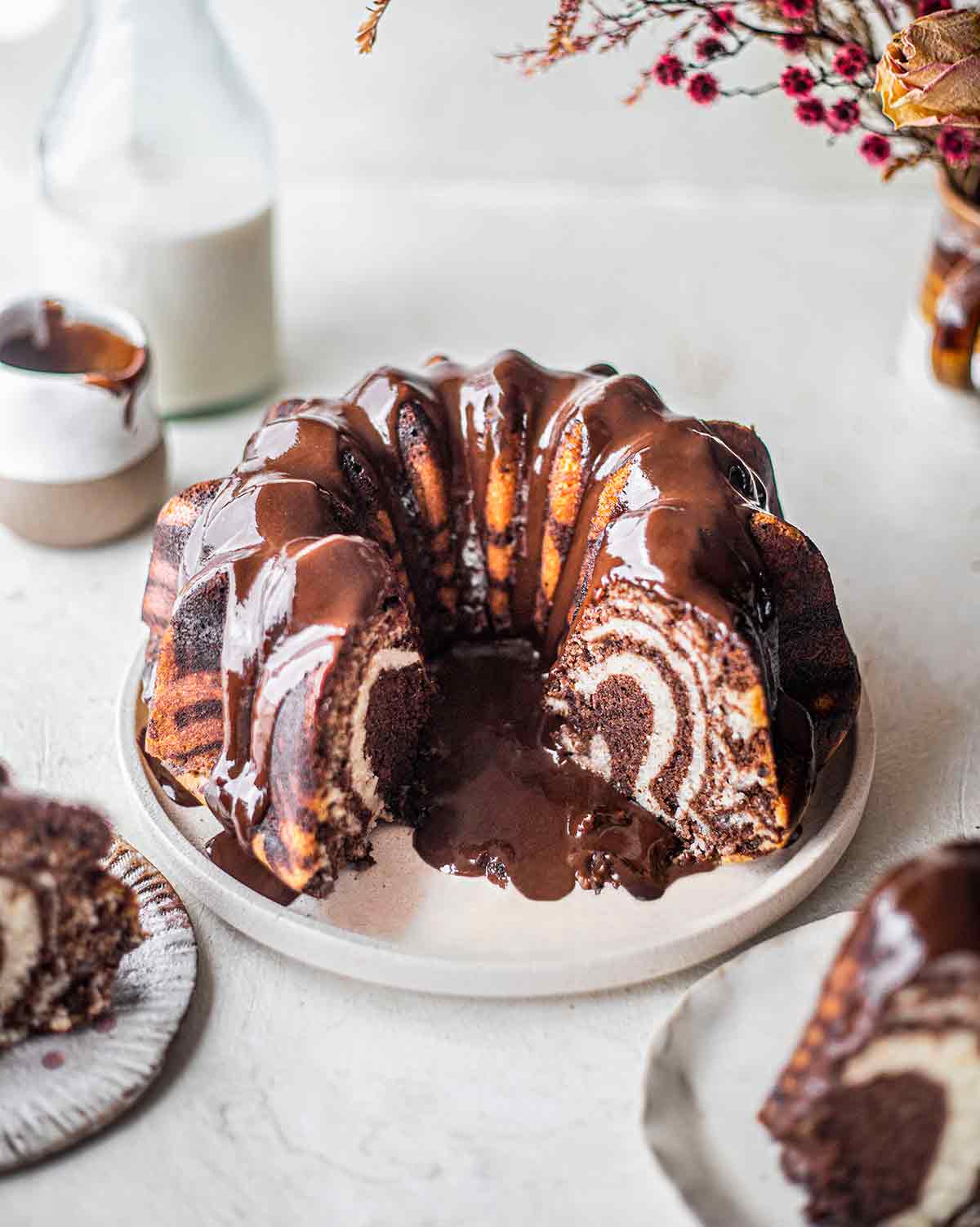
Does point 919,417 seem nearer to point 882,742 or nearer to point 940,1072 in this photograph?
point 882,742

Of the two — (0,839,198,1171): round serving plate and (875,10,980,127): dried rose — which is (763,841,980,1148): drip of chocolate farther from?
(875,10,980,127): dried rose

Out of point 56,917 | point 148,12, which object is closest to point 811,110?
point 148,12

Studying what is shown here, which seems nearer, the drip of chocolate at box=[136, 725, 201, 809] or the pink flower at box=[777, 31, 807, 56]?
the drip of chocolate at box=[136, 725, 201, 809]

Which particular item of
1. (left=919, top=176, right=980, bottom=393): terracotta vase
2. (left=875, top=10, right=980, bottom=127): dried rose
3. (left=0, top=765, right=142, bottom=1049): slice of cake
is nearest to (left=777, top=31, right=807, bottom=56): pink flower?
(left=875, top=10, right=980, bottom=127): dried rose

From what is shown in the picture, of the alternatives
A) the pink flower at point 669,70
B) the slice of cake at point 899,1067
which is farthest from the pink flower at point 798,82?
the slice of cake at point 899,1067

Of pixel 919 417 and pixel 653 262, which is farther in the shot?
pixel 653 262

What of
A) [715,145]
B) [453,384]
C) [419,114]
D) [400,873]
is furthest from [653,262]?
[400,873]
